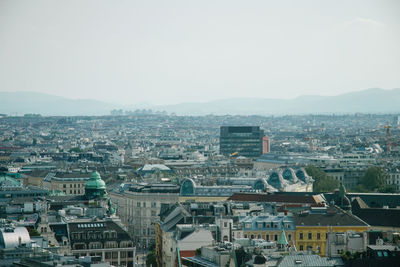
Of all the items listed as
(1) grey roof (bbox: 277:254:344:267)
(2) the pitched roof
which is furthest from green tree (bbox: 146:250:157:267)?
(1) grey roof (bbox: 277:254:344:267)

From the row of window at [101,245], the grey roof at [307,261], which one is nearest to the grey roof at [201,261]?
the grey roof at [307,261]

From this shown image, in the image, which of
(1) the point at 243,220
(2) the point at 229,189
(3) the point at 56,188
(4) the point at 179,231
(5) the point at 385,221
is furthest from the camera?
(3) the point at 56,188

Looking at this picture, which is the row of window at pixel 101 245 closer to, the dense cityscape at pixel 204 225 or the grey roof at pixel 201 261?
the dense cityscape at pixel 204 225

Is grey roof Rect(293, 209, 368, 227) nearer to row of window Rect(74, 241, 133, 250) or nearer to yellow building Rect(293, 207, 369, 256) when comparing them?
yellow building Rect(293, 207, 369, 256)

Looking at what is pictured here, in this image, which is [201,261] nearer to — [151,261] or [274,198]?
[151,261]

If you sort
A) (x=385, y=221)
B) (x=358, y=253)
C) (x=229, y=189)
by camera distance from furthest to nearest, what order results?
(x=229, y=189), (x=385, y=221), (x=358, y=253)

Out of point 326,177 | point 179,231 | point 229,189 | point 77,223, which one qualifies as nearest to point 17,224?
point 77,223

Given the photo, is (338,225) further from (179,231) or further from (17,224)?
(17,224)
